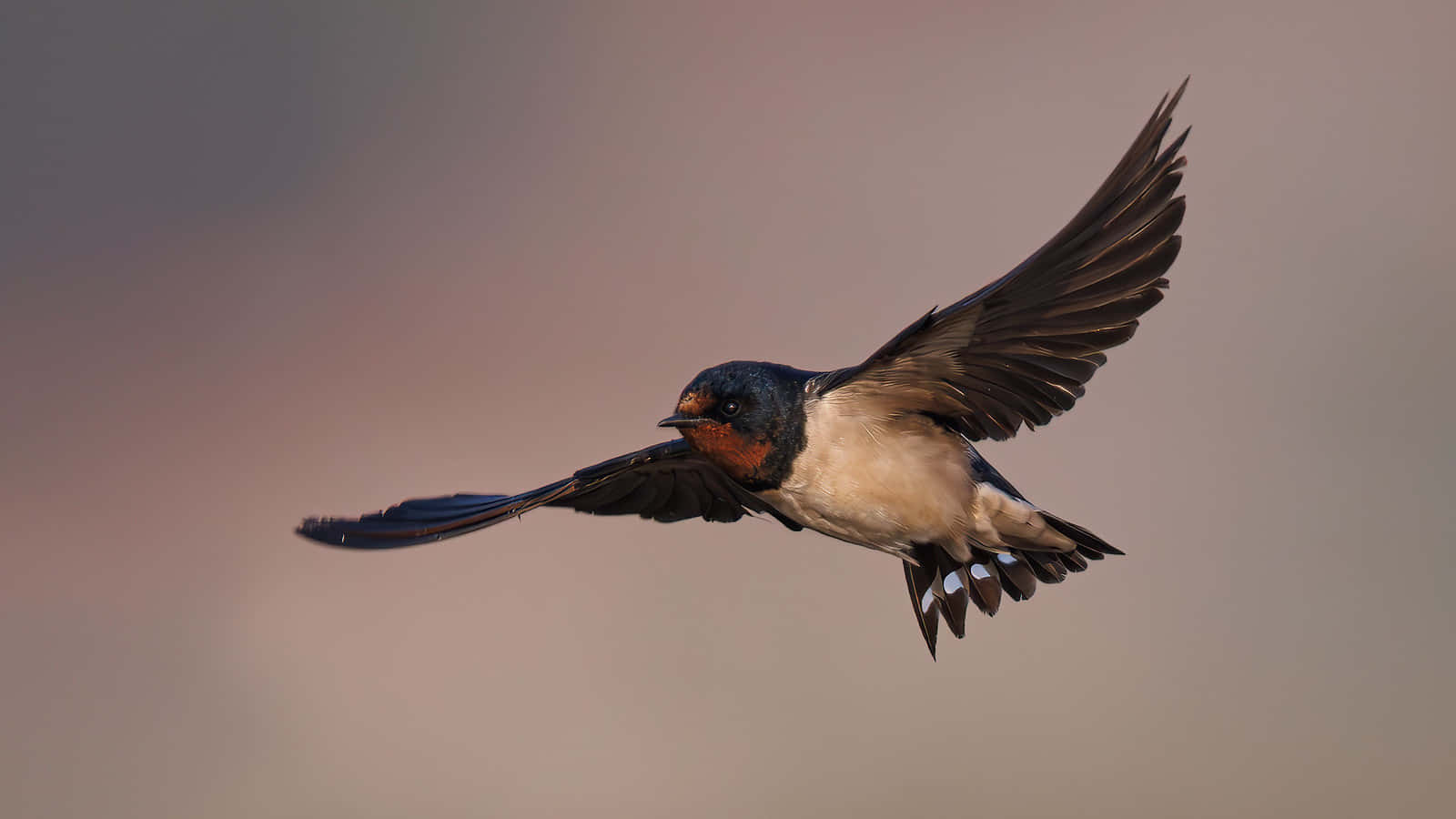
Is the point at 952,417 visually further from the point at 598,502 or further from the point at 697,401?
the point at 598,502

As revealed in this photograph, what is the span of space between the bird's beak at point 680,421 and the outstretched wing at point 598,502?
317 mm

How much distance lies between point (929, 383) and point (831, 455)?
0.18m

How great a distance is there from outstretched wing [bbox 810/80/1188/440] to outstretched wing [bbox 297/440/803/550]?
395 millimetres

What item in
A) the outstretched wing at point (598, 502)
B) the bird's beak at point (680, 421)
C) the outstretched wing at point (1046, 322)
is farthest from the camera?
the outstretched wing at point (598, 502)

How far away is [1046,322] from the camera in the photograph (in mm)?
1594

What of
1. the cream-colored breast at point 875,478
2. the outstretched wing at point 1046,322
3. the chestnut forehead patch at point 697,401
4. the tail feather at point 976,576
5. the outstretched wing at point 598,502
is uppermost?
the outstretched wing at point 598,502

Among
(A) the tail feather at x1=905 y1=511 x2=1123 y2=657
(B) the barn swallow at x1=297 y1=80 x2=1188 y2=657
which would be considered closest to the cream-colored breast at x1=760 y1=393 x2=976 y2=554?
(B) the barn swallow at x1=297 y1=80 x2=1188 y2=657

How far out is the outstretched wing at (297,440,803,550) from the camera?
1.89m

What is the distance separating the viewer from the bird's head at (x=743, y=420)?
163 centimetres

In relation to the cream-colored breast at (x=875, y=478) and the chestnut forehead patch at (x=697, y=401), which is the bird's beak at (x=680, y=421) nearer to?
the chestnut forehead patch at (x=697, y=401)

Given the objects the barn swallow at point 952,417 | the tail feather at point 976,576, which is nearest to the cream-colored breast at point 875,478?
the barn swallow at point 952,417

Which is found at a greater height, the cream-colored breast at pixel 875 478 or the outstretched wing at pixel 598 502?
the outstretched wing at pixel 598 502

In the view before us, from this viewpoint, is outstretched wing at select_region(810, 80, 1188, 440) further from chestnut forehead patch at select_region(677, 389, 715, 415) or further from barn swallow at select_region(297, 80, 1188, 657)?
chestnut forehead patch at select_region(677, 389, 715, 415)

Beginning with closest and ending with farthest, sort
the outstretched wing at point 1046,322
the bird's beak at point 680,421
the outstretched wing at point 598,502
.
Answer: the outstretched wing at point 1046,322 < the bird's beak at point 680,421 < the outstretched wing at point 598,502
